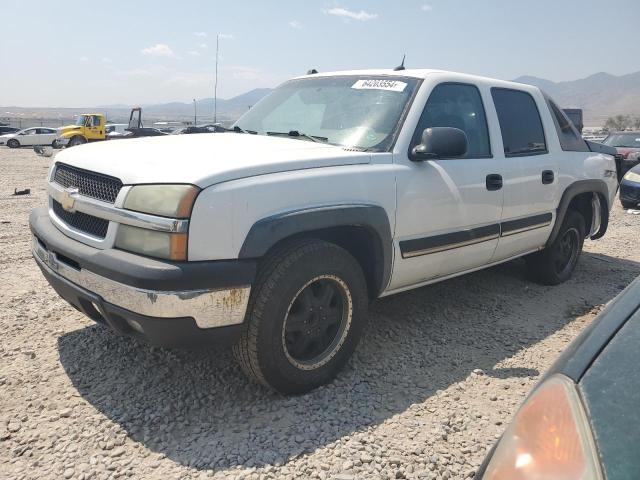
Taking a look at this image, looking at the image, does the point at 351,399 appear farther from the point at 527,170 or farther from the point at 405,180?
the point at 527,170

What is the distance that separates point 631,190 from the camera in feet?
33.1

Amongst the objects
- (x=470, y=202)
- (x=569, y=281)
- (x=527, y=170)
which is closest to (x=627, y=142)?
(x=569, y=281)

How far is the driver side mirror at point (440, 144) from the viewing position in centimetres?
313

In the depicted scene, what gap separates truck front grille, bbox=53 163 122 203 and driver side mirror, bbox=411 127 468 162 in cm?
172

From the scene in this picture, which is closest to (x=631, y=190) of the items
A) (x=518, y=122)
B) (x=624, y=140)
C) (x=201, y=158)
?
(x=624, y=140)

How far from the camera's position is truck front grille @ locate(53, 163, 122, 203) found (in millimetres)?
2607

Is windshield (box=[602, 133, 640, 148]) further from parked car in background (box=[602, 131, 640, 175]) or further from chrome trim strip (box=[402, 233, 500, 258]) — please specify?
chrome trim strip (box=[402, 233, 500, 258])

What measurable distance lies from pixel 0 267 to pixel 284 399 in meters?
3.46

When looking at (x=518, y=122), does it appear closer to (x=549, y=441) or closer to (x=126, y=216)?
(x=126, y=216)

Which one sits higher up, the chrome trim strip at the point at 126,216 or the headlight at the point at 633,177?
the chrome trim strip at the point at 126,216

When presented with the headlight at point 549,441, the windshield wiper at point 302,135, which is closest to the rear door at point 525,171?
the windshield wiper at point 302,135

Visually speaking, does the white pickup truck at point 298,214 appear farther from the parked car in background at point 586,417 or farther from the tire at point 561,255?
the parked car in background at point 586,417

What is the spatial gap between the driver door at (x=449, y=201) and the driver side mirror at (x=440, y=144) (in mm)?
96

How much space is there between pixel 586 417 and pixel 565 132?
432 cm
